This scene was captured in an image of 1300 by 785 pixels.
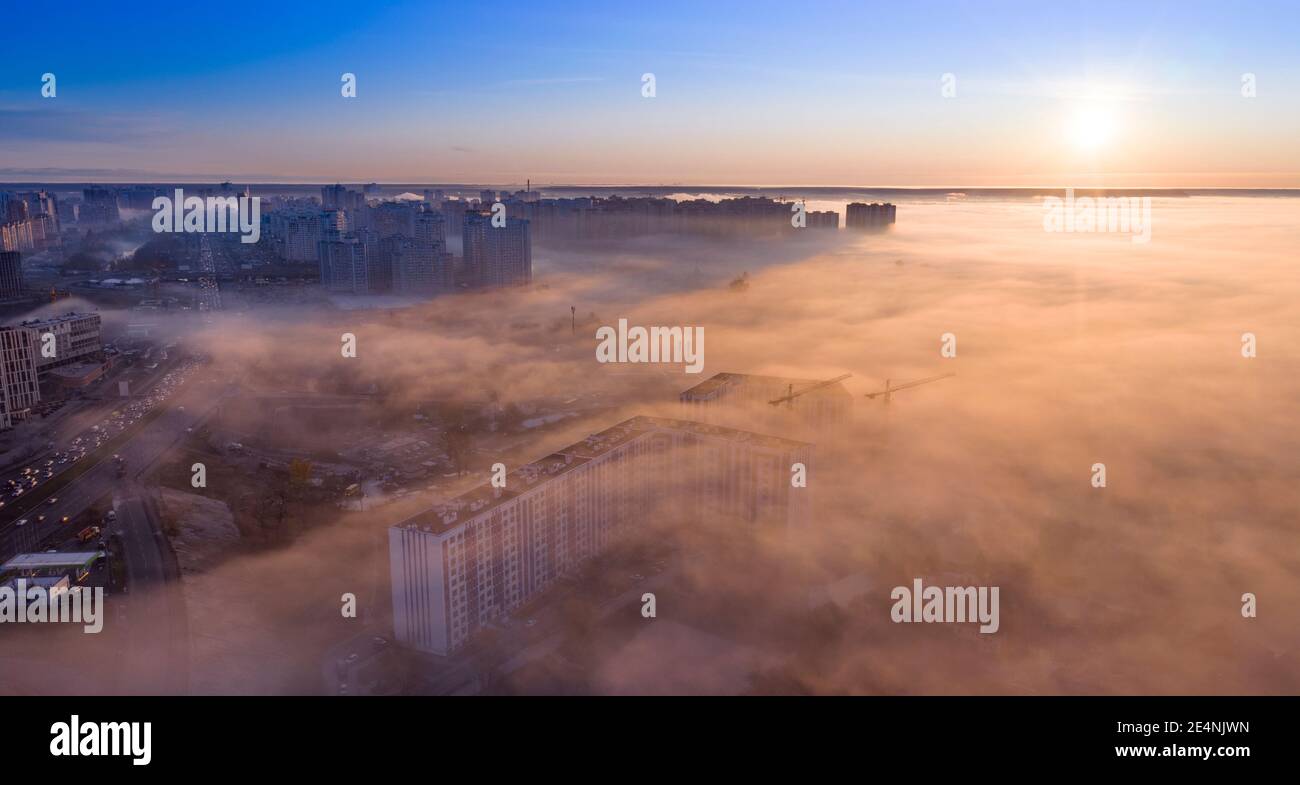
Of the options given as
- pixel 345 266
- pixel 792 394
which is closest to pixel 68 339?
pixel 345 266

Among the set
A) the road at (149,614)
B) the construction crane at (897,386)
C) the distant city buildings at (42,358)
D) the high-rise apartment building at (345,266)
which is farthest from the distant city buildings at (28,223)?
the construction crane at (897,386)

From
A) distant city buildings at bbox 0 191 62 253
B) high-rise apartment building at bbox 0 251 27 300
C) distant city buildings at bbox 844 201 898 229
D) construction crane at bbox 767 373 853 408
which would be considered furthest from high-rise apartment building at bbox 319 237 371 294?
distant city buildings at bbox 844 201 898 229

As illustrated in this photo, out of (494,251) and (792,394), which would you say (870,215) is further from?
(792,394)

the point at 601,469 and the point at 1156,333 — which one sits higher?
the point at 1156,333

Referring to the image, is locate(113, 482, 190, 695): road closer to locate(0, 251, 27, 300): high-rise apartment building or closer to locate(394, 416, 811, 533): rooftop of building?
locate(394, 416, 811, 533): rooftop of building

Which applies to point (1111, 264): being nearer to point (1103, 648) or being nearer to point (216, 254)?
point (1103, 648)

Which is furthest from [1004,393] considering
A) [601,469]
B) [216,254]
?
[216,254]

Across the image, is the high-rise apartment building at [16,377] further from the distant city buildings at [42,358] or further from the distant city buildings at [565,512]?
the distant city buildings at [565,512]
